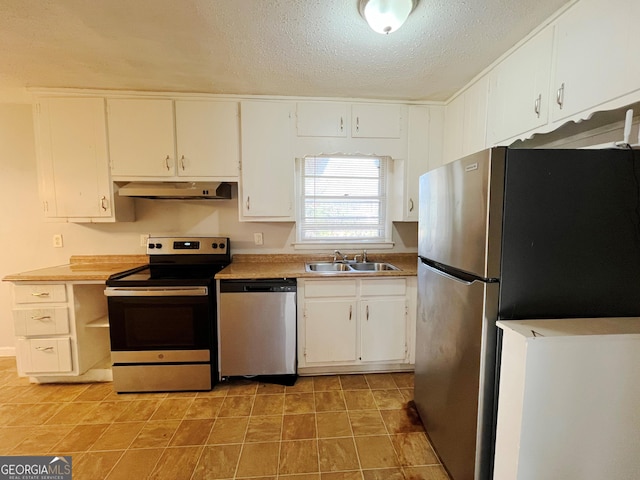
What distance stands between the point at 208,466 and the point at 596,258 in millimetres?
2044

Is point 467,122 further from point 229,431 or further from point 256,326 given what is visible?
point 229,431

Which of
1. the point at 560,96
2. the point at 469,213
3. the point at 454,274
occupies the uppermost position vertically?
the point at 560,96

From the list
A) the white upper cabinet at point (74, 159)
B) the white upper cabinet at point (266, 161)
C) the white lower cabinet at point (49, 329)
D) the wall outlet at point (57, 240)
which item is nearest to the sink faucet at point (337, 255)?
the white upper cabinet at point (266, 161)

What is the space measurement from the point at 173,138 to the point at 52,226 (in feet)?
4.75

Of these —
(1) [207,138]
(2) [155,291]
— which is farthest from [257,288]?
(1) [207,138]

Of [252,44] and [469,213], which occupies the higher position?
[252,44]

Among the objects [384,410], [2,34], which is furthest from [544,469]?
[2,34]

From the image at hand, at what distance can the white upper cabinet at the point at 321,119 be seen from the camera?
2467 millimetres

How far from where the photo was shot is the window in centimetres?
279

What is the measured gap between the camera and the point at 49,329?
2184 mm

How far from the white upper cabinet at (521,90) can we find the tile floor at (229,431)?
6.28ft

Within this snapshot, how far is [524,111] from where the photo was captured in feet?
5.42

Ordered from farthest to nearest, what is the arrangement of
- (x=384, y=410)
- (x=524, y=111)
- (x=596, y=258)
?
(x=384, y=410)
(x=524, y=111)
(x=596, y=258)

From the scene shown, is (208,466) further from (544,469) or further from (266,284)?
(544,469)
